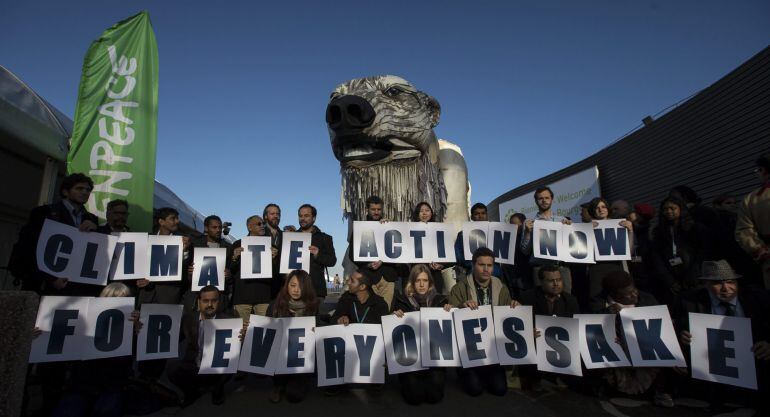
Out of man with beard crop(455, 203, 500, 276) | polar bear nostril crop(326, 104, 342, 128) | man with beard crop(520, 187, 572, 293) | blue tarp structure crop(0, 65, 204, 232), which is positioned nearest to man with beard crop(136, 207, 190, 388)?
polar bear nostril crop(326, 104, 342, 128)

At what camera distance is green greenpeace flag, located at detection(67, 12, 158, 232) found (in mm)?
5145

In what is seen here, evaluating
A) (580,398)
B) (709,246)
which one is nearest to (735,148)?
(709,246)

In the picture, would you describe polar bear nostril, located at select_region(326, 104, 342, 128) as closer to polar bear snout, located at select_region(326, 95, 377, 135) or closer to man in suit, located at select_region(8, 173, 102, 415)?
polar bear snout, located at select_region(326, 95, 377, 135)

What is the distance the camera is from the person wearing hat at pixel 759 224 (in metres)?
3.38

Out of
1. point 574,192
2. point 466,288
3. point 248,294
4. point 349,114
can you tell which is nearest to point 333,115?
point 349,114

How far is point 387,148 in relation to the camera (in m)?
4.86

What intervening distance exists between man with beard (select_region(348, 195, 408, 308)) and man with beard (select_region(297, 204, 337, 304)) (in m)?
0.26

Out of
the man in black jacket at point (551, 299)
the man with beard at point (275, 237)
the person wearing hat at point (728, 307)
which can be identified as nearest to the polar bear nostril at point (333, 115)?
the man with beard at point (275, 237)

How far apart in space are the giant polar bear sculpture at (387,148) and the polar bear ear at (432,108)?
0.10 feet

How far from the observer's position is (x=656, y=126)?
1259 centimetres

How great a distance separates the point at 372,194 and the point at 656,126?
11.6 m

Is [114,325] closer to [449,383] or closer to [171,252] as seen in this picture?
[171,252]

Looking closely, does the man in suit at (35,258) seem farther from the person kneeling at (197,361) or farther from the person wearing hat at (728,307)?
the person wearing hat at (728,307)

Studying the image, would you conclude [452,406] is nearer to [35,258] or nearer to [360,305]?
[360,305]
